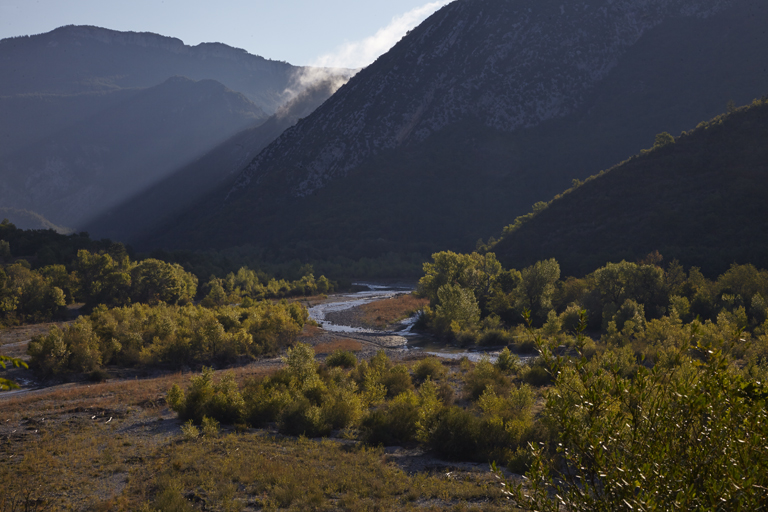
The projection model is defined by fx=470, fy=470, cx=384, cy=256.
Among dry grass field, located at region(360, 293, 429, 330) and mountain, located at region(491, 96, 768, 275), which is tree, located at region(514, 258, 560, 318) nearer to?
mountain, located at region(491, 96, 768, 275)

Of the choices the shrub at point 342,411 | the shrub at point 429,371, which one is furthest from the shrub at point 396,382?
the shrub at point 342,411

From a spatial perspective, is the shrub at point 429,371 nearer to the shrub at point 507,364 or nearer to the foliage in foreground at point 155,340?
the shrub at point 507,364

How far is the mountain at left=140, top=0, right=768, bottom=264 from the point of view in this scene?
110m

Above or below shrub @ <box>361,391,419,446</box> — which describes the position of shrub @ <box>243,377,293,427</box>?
above

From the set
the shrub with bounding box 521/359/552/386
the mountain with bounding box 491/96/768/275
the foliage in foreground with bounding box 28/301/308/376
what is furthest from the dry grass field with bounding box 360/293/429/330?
the shrub with bounding box 521/359/552/386

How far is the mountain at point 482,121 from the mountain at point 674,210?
144 feet

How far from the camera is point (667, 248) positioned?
47281 millimetres

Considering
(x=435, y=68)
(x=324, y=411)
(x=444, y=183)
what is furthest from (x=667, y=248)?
(x=435, y=68)

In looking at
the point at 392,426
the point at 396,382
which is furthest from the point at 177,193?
the point at 392,426

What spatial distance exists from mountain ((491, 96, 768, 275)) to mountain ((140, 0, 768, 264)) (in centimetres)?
4399

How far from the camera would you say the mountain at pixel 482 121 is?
362 ft

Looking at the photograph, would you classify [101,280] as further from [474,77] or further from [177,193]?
[177,193]

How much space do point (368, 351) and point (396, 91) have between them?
11826cm

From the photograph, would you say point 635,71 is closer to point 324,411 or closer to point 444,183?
point 444,183
